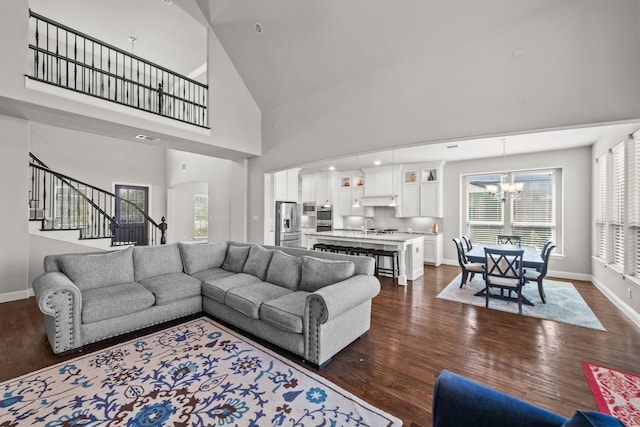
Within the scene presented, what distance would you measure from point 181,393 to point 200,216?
8.17 m

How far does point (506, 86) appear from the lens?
→ 3.51m

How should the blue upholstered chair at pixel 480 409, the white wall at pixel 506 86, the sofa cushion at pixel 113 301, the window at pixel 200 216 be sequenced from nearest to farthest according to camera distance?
the blue upholstered chair at pixel 480 409 → the sofa cushion at pixel 113 301 → the white wall at pixel 506 86 → the window at pixel 200 216

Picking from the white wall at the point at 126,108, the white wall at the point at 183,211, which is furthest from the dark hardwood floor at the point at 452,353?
the white wall at the point at 183,211

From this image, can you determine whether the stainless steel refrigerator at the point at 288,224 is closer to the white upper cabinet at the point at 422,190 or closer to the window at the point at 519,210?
the white upper cabinet at the point at 422,190

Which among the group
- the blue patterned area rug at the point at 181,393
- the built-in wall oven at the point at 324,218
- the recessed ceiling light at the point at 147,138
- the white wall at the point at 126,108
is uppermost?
the white wall at the point at 126,108

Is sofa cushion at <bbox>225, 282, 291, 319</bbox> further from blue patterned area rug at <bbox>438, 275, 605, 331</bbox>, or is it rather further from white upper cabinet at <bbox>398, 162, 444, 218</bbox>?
white upper cabinet at <bbox>398, 162, 444, 218</bbox>

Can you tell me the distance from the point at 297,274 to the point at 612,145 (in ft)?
17.6

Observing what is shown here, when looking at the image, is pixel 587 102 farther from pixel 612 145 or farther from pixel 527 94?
pixel 612 145

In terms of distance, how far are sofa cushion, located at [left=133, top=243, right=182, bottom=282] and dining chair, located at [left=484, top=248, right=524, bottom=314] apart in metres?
Result: 4.59

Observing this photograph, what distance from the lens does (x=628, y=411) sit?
1954mm

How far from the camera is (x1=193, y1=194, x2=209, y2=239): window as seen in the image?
9.41 metres

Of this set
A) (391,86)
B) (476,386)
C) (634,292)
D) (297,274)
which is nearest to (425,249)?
(634,292)

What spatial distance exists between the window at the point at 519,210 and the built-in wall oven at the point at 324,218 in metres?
3.93

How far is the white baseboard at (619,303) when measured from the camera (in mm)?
3504
